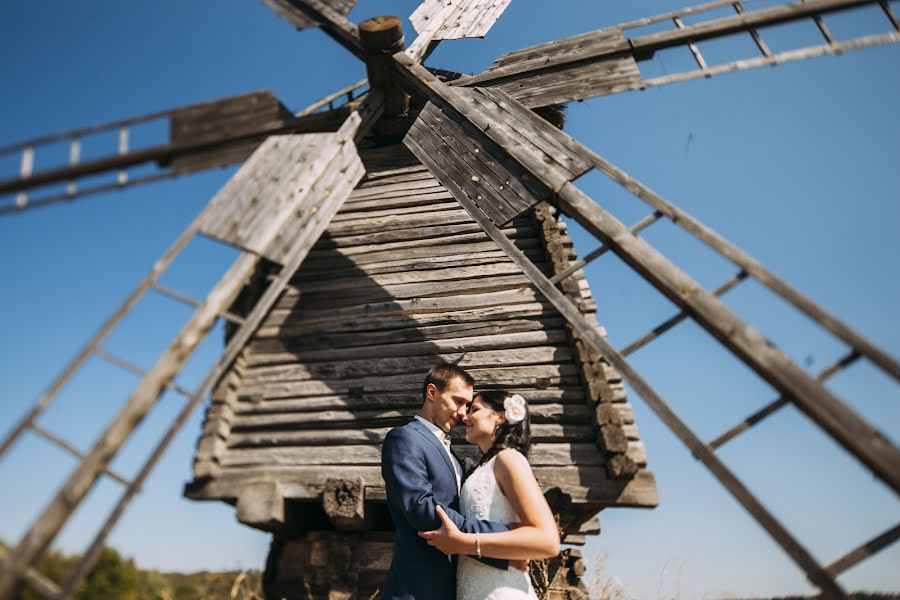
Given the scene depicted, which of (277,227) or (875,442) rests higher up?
(277,227)

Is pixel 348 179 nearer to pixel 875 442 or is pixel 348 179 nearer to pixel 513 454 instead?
pixel 513 454

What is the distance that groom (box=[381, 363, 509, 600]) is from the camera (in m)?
2.48

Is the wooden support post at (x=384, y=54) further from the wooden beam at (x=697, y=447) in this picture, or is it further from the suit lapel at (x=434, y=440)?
the suit lapel at (x=434, y=440)

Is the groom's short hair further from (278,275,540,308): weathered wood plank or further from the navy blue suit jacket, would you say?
(278,275,540,308): weathered wood plank

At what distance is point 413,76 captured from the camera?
5.94m

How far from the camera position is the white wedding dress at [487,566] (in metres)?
2.44

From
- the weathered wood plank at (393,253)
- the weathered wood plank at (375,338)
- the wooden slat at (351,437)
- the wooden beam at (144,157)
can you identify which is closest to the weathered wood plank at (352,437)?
the wooden slat at (351,437)

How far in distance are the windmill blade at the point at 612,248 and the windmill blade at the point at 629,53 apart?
17.3 inches

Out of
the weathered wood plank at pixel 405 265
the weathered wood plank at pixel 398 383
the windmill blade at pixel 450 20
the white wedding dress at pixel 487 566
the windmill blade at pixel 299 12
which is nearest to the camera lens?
the white wedding dress at pixel 487 566

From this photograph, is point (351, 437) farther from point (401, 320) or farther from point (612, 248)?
point (612, 248)

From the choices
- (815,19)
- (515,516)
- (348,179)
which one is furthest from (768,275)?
(348,179)

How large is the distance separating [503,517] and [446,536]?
1.18 ft

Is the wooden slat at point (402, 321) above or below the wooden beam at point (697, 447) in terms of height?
above

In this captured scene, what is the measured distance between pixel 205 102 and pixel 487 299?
3.62m
